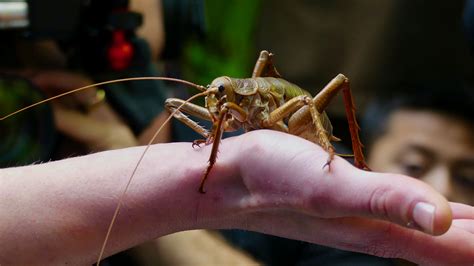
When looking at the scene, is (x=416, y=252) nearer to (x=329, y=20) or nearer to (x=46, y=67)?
(x=46, y=67)

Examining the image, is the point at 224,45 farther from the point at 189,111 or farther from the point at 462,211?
the point at 462,211

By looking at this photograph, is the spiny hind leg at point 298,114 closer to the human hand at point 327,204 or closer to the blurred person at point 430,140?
the human hand at point 327,204

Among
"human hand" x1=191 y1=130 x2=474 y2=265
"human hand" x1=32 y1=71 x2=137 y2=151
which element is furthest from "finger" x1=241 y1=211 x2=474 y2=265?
"human hand" x1=32 y1=71 x2=137 y2=151

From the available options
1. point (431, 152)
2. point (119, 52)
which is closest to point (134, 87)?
point (119, 52)

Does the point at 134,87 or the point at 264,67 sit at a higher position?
the point at 264,67

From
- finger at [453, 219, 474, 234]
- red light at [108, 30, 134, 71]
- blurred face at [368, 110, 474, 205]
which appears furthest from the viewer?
blurred face at [368, 110, 474, 205]

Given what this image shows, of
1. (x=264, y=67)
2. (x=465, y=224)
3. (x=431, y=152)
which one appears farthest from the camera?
(x=431, y=152)

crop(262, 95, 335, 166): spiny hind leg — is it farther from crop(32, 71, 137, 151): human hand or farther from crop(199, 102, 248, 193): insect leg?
crop(32, 71, 137, 151): human hand

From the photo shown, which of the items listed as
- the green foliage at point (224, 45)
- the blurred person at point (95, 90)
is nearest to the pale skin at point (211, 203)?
the blurred person at point (95, 90)
